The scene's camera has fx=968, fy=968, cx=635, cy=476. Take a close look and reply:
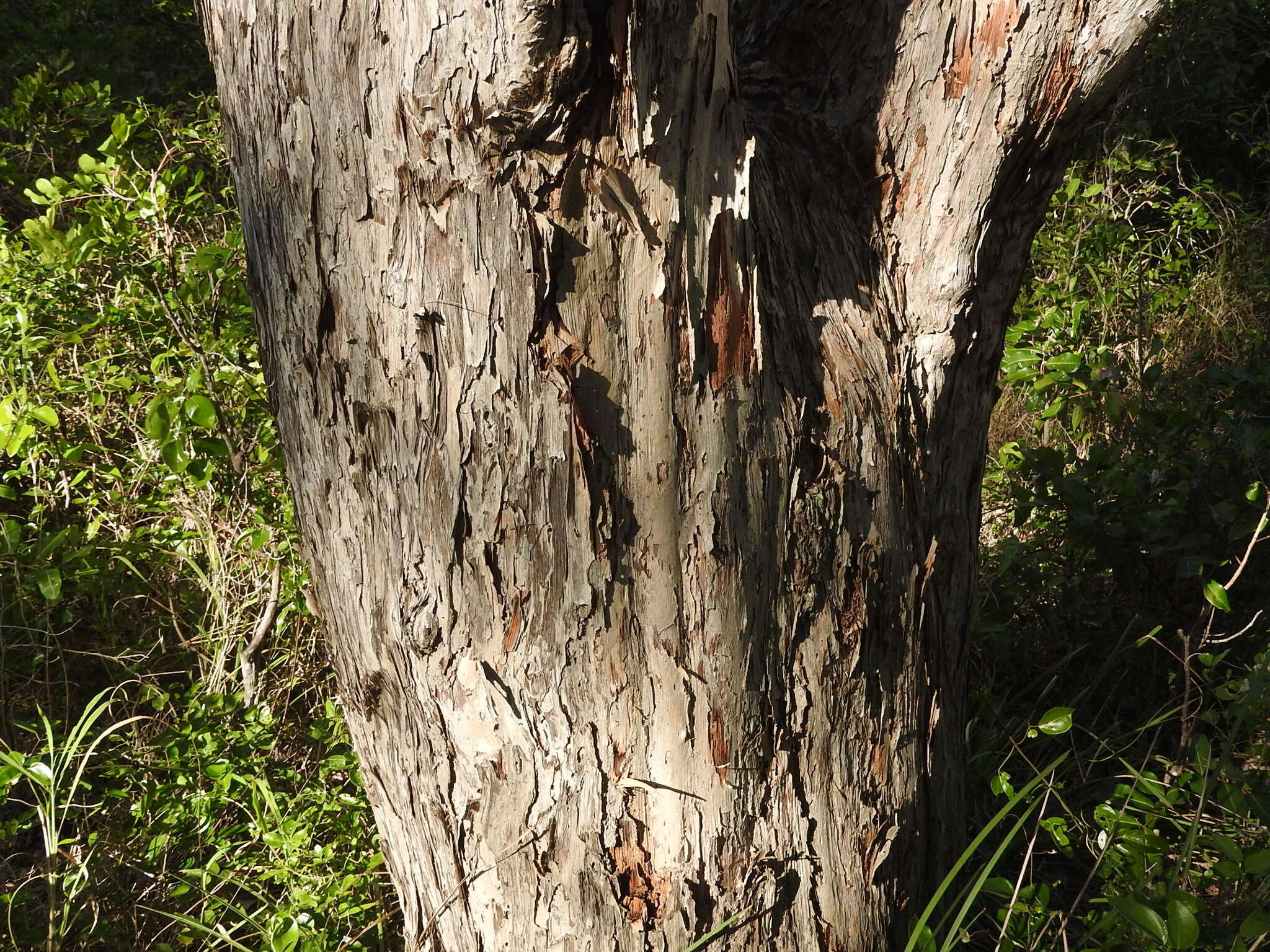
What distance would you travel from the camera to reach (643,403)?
138 cm

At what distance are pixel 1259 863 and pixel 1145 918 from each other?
9.4 inches

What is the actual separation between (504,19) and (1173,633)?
8.41ft

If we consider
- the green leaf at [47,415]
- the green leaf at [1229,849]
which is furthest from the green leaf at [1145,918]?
the green leaf at [47,415]

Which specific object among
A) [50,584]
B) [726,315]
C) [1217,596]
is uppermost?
[726,315]

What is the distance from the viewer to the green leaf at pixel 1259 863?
5.08 ft

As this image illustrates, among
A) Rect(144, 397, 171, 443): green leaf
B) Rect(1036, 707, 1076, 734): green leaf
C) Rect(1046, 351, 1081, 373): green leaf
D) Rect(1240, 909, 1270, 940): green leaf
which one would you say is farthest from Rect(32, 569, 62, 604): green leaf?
Rect(1046, 351, 1081, 373): green leaf

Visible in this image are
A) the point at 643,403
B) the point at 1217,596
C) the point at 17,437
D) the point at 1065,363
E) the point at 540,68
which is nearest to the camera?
the point at 540,68

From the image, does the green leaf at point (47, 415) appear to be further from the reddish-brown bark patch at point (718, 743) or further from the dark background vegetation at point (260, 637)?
the reddish-brown bark patch at point (718, 743)

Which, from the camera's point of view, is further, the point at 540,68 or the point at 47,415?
the point at 47,415

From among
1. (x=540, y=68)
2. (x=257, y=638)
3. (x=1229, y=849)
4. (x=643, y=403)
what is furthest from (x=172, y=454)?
(x=1229, y=849)

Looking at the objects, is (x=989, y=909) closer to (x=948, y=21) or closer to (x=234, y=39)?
(x=948, y=21)

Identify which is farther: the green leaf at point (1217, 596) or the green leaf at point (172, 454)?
the green leaf at point (172, 454)

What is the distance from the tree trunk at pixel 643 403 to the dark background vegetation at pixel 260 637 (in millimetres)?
369

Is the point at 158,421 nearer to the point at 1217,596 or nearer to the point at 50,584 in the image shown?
the point at 50,584
